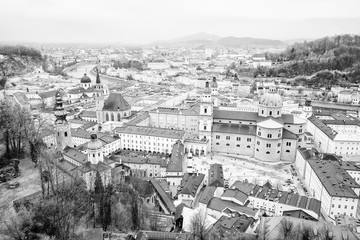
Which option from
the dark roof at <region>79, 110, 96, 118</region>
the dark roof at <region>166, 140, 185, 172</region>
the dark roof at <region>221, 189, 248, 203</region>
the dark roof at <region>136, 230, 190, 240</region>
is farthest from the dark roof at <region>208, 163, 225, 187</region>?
the dark roof at <region>79, 110, 96, 118</region>

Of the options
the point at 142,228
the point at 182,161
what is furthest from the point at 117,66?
the point at 142,228

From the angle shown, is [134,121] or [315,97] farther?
[315,97]

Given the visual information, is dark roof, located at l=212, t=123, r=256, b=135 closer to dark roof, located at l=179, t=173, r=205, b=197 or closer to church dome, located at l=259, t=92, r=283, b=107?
church dome, located at l=259, t=92, r=283, b=107

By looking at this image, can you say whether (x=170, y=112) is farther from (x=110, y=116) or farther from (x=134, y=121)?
(x=110, y=116)

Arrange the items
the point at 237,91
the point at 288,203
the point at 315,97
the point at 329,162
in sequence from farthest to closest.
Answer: the point at 237,91 < the point at 315,97 < the point at 329,162 < the point at 288,203

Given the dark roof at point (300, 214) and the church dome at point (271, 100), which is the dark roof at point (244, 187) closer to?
the dark roof at point (300, 214)
